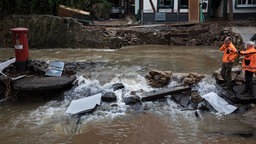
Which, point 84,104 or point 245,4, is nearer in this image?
point 84,104

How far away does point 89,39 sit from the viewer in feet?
65.6

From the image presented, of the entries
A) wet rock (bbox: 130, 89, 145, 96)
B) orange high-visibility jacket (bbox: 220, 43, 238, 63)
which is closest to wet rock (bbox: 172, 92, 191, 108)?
wet rock (bbox: 130, 89, 145, 96)

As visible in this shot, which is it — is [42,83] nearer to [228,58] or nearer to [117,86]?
[117,86]

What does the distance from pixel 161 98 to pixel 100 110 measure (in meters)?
2.07

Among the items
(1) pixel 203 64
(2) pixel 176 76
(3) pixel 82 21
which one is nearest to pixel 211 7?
(3) pixel 82 21

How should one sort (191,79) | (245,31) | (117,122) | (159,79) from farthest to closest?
(245,31), (159,79), (191,79), (117,122)

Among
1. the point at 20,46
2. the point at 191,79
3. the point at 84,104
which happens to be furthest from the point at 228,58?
the point at 20,46

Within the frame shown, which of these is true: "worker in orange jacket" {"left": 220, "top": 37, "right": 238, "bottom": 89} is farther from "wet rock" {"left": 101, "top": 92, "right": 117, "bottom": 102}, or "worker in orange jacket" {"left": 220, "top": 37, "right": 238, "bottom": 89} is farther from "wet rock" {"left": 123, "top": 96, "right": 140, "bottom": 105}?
"wet rock" {"left": 101, "top": 92, "right": 117, "bottom": 102}

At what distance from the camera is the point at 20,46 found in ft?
37.0

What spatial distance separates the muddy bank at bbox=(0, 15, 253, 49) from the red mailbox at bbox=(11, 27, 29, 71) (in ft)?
28.4

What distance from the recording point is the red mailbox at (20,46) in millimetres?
11211

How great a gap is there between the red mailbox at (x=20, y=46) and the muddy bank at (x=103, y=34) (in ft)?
28.4

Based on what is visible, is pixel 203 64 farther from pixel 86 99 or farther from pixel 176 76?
pixel 86 99

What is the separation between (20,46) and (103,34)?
8.91 m
